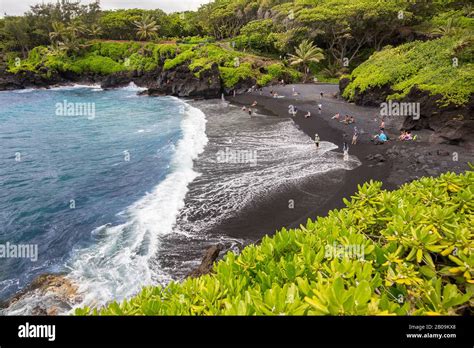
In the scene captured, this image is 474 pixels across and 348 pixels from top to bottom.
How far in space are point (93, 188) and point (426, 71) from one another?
104 feet

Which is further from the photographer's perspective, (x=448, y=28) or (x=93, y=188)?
(x=448, y=28)

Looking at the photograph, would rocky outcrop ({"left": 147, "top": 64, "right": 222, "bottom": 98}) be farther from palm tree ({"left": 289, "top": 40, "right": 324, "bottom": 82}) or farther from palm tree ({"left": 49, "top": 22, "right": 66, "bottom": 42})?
palm tree ({"left": 49, "top": 22, "right": 66, "bottom": 42})

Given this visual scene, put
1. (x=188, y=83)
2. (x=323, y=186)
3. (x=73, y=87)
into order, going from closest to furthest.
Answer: (x=323, y=186)
(x=188, y=83)
(x=73, y=87)

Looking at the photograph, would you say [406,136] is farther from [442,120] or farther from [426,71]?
[426,71]

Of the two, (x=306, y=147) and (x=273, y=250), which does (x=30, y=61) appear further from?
(x=273, y=250)

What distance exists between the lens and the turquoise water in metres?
12.2

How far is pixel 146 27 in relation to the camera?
237 feet

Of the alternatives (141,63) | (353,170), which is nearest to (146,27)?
(141,63)

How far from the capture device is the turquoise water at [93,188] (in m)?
12.2

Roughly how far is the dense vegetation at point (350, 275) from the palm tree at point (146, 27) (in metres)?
80.4

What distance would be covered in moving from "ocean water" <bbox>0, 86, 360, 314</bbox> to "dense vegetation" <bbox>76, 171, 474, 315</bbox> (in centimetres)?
772

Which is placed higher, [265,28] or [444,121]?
[265,28]

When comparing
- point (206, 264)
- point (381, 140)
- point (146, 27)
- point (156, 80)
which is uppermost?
point (146, 27)
